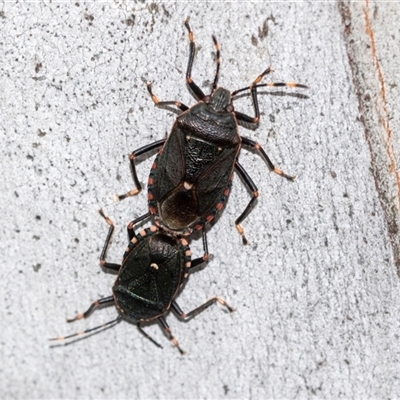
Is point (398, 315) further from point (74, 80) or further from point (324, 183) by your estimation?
point (74, 80)

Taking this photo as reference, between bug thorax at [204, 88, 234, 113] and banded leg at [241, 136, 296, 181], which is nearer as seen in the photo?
bug thorax at [204, 88, 234, 113]

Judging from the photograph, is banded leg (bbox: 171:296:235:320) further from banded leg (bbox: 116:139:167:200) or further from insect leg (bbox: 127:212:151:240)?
banded leg (bbox: 116:139:167:200)

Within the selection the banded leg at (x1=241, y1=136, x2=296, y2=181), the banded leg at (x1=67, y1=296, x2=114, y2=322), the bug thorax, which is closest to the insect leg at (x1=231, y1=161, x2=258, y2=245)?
the banded leg at (x1=241, y1=136, x2=296, y2=181)

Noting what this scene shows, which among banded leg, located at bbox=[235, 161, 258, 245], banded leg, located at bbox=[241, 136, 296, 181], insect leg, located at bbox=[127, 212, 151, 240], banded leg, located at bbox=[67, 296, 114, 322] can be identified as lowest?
banded leg, located at bbox=[67, 296, 114, 322]

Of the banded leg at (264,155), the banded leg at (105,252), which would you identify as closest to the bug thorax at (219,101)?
the banded leg at (264,155)

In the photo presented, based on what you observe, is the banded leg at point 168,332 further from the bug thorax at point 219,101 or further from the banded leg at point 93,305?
the bug thorax at point 219,101

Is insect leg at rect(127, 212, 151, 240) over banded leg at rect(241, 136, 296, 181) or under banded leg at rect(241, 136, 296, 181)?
under
